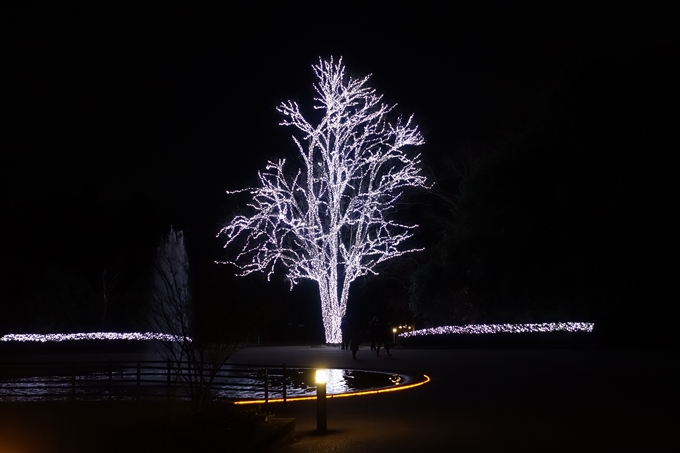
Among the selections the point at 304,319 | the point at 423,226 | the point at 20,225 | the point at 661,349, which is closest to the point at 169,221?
the point at 20,225

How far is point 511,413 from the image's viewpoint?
45.6 ft

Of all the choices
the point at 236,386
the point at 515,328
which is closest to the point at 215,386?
the point at 236,386

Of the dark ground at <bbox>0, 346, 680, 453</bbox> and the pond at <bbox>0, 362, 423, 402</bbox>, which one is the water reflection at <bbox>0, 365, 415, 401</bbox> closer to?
the pond at <bbox>0, 362, 423, 402</bbox>

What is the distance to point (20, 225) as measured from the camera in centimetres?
6156

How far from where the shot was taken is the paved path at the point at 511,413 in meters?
10.9

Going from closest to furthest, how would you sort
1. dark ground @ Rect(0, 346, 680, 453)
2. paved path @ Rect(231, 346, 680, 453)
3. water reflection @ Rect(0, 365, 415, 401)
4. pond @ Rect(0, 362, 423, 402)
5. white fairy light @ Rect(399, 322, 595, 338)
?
1. dark ground @ Rect(0, 346, 680, 453)
2. paved path @ Rect(231, 346, 680, 453)
3. pond @ Rect(0, 362, 423, 402)
4. water reflection @ Rect(0, 365, 415, 401)
5. white fairy light @ Rect(399, 322, 595, 338)

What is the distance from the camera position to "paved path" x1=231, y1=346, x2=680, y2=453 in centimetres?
1090

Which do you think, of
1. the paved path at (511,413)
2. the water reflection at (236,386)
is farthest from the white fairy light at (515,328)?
the water reflection at (236,386)

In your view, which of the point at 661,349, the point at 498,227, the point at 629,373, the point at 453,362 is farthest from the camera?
the point at 498,227

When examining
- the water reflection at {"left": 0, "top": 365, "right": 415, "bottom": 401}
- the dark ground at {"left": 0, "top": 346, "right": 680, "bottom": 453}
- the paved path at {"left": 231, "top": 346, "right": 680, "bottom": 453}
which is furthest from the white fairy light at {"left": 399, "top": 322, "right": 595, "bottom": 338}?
the water reflection at {"left": 0, "top": 365, "right": 415, "bottom": 401}

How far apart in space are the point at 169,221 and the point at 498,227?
36285 millimetres

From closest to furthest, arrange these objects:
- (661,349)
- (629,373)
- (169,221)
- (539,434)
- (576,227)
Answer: (539,434)
(629,373)
(661,349)
(576,227)
(169,221)

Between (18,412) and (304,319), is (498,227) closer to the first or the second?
(304,319)

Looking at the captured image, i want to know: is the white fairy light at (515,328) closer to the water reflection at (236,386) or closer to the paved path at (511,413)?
the paved path at (511,413)
